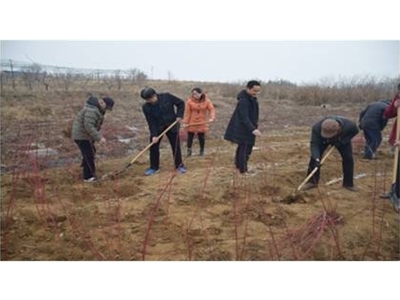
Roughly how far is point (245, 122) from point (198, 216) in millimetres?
1387

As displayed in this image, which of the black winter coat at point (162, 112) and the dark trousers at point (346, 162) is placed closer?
the dark trousers at point (346, 162)

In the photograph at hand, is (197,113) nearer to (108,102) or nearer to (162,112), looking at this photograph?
(162,112)

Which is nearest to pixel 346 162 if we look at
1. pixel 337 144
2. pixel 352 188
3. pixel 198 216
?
pixel 337 144

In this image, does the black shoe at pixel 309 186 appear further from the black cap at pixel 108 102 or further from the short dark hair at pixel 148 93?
the black cap at pixel 108 102

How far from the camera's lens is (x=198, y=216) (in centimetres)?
392

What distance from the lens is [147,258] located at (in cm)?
319

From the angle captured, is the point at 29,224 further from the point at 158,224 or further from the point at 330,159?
the point at 330,159

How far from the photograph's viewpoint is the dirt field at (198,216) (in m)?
3.28

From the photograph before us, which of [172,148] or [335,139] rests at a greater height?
[335,139]

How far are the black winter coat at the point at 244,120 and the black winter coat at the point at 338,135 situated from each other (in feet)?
2.48

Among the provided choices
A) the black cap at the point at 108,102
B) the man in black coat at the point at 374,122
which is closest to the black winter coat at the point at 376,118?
the man in black coat at the point at 374,122

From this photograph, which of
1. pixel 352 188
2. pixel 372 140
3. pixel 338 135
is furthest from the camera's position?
pixel 372 140

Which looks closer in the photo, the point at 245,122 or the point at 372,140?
the point at 245,122

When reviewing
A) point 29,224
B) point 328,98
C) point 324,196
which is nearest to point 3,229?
point 29,224
